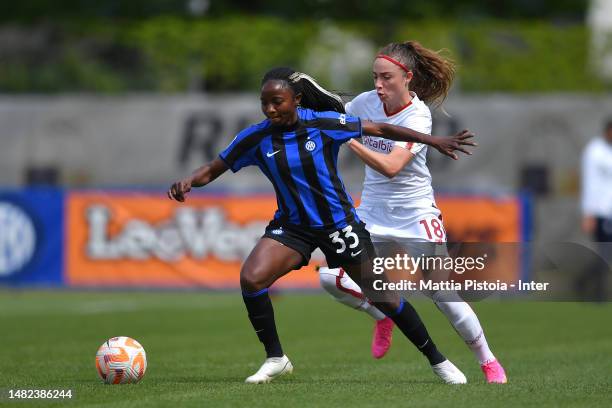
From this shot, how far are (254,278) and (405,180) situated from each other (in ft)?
4.40

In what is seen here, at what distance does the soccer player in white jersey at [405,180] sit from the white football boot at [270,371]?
2.49ft

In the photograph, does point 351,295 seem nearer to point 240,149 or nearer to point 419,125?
point 419,125

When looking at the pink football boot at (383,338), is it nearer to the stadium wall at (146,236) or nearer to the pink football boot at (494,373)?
the pink football boot at (494,373)

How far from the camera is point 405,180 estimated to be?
27.8 feet

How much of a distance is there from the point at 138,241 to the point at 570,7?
18.2m

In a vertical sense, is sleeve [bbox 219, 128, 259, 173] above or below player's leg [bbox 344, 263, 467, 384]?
above

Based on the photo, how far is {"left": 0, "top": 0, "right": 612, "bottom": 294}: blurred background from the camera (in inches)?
690

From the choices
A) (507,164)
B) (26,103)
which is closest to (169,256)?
(26,103)

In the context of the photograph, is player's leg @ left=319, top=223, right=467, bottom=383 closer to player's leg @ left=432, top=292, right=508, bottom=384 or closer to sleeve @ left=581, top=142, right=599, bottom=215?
player's leg @ left=432, top=292, right=508, bottom=384

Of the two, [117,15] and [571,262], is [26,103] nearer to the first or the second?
[117,15]

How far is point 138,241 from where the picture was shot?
17469mm

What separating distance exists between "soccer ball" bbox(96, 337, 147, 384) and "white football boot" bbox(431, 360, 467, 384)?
192 centimetres

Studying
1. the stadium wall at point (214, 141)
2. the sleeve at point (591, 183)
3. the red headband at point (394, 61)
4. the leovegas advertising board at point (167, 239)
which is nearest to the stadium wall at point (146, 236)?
the leovegas advertising board at point (167, 239)

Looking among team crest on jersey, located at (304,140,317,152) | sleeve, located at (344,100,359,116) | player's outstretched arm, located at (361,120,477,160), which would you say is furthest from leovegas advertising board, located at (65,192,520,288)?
player's outstretched arm, located at (361,120,477,160)
